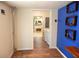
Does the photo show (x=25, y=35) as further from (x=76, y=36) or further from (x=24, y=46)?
(x=76, y=36)

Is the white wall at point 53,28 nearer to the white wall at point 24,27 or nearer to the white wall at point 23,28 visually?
the white wall at point 24,27

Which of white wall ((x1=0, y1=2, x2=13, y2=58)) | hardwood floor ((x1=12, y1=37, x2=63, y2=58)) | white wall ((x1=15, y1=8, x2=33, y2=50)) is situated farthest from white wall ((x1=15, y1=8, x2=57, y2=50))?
white wall ((x1=0, y1=2, x2=13, y2=58))

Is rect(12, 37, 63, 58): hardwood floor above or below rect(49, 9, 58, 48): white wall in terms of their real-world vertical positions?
below

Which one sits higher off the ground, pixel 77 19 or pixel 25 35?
pixel 77 19

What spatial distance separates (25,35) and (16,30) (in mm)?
495

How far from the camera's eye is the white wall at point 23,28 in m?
4.59

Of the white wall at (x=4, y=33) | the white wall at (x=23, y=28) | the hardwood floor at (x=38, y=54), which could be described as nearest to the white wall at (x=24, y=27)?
the white wall at (x=23, y=28)

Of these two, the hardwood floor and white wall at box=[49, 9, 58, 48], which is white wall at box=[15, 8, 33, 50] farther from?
white wall at box=[49, 9, 58, 48]

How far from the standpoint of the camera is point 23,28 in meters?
4.66

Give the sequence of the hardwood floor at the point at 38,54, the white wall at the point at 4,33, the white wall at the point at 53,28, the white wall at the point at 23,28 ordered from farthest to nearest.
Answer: the white wall at the point at 53,28 < the white wall at the point at 23,28 < the hardwood floor at the point at 38,54 < the white wall at the point at 4,33

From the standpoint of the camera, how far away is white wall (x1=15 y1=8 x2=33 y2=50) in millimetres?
4590

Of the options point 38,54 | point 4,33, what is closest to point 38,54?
point 38,54

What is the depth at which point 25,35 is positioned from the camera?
15.4ft

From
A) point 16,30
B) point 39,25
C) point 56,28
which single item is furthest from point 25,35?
point 39,25
